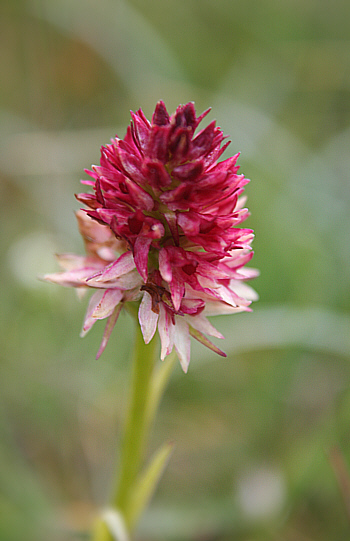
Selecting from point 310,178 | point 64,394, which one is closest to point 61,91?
point 310,178

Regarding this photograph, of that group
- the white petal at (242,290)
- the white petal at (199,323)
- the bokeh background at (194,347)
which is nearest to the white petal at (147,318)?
the white petal at (199,323)

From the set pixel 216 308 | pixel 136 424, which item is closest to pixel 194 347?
pixel 136 424

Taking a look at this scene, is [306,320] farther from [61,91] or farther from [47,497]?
[61,91]

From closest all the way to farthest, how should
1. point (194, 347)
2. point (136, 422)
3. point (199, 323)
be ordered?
point (199, 323) → point (136, 422) → point (194, 347)

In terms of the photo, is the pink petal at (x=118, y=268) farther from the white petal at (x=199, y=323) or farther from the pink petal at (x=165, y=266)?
the white petal at (x=199, y=323)

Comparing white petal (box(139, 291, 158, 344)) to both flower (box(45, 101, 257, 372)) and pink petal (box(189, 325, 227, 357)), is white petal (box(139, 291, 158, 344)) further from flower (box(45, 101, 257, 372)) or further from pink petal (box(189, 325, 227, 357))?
pink petal (box(189, 325, 227, 357))

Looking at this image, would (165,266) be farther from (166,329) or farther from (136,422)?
(136,422)
